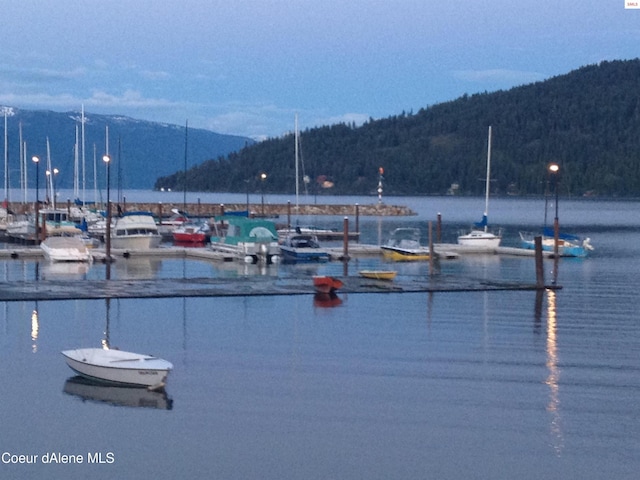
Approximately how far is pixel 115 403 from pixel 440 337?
11.4 m

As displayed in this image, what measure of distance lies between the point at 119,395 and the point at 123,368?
23.0 inches

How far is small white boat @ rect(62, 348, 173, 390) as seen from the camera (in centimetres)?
2200

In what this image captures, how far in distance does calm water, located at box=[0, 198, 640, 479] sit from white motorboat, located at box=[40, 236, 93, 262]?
14474 mm

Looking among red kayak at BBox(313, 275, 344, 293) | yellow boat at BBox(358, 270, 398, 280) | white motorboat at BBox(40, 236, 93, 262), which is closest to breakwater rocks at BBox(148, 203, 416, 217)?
white motorboat at BBox(40, 236, 93, 262)

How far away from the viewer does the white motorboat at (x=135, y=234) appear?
5525 cm

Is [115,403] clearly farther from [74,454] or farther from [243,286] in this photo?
[243,286]

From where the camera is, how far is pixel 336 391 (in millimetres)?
22750

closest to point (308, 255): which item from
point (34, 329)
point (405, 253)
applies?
point (405, 253)

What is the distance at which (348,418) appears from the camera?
67.6 feet

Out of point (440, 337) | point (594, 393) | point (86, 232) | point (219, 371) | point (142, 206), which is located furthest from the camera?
point (142, 206)

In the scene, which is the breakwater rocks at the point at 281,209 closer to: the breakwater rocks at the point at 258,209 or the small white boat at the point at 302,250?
the breakwater rocks at the point at 258,209

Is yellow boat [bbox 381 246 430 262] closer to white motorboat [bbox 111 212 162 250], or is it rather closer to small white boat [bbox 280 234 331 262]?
small white boat [bbox 280 234 331 262]

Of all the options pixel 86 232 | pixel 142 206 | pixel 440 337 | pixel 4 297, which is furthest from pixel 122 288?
pixel 142 206

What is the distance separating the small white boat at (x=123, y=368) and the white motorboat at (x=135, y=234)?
32695 millimetres
